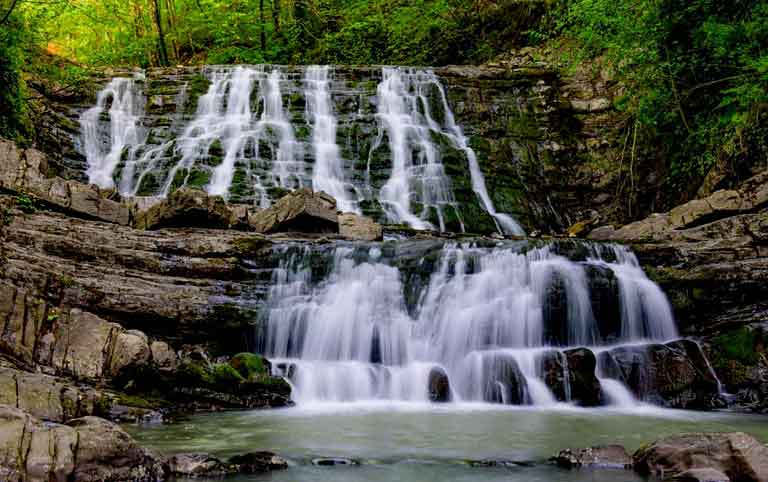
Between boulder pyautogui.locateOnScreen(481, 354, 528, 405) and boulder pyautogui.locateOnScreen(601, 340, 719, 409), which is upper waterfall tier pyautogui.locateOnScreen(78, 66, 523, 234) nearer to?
boulder pyautogui.locateOnScreen(481, 354, 528, 405)

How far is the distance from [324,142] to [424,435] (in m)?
12.7

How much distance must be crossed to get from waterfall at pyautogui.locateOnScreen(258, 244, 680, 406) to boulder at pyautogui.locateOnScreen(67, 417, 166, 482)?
444 cm

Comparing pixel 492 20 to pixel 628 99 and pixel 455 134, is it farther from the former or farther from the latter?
pixel 628 99

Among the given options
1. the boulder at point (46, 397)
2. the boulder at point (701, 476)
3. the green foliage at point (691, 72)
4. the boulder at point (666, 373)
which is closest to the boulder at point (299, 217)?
the boulder at point (666, 373)

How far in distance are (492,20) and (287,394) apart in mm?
20663

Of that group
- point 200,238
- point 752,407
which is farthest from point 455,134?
point 752,407

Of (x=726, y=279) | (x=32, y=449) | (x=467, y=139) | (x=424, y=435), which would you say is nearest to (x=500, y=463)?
(x=424, y=435)

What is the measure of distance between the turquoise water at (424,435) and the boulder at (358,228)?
470 centimetres

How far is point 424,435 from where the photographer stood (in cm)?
725

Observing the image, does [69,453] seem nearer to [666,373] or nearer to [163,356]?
[163,356]

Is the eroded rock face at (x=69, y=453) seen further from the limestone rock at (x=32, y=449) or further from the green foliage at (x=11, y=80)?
the green foliage at (x=11, y=80)

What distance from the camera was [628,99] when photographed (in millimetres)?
17219

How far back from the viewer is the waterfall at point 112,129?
58.0 feet

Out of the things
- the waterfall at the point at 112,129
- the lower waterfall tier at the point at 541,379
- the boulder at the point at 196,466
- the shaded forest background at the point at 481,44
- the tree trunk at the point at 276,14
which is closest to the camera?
the boulder at the point at 196,466
